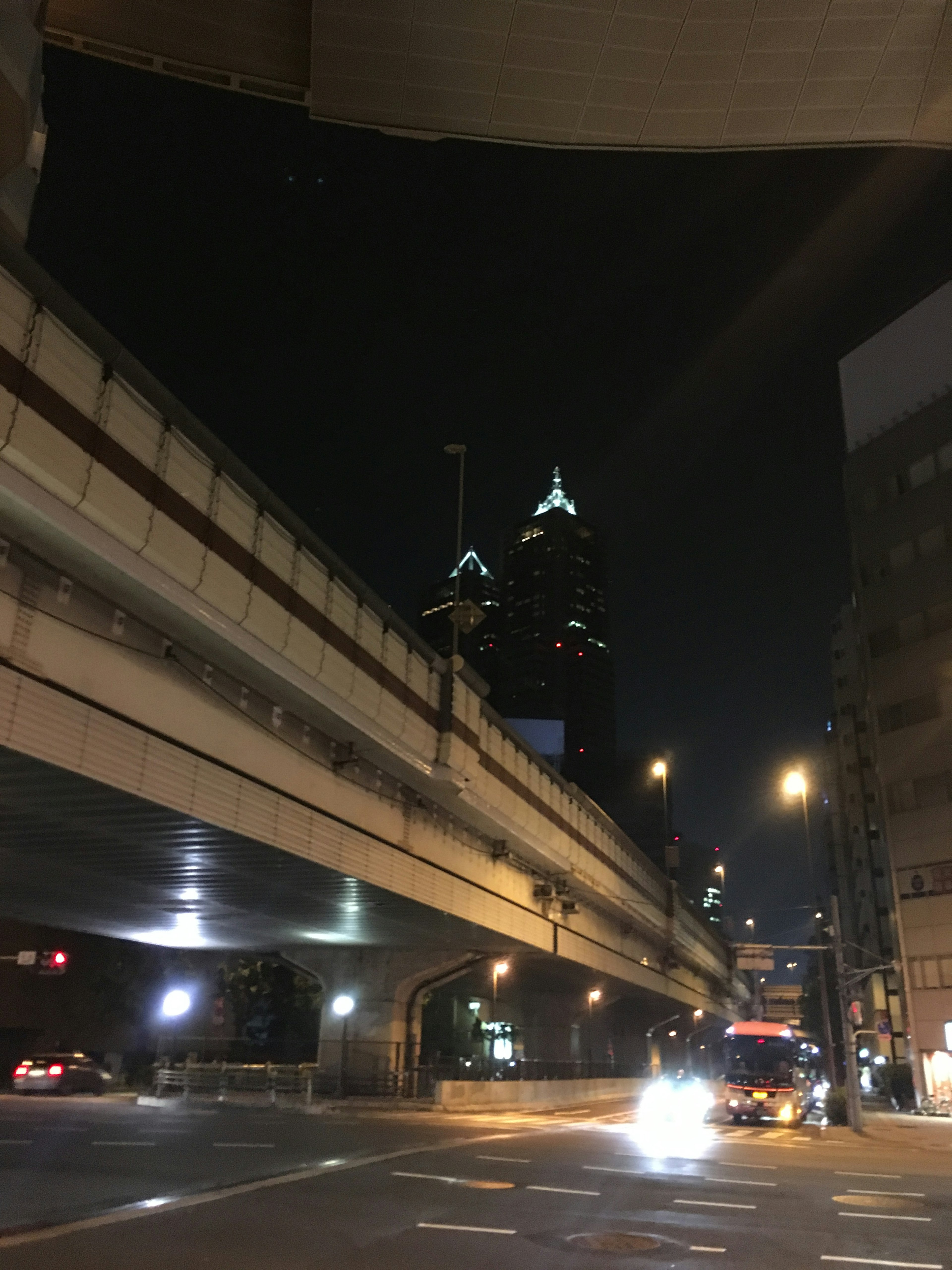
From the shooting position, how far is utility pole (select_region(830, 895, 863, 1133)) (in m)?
28.7

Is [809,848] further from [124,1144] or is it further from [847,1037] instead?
[124,1144]

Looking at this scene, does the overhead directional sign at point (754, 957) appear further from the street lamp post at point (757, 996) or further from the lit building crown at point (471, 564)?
the lit building crown at point (471, 564)

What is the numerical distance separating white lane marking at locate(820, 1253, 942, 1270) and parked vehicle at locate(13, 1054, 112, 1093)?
32.5 metres

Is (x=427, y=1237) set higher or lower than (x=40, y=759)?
lower

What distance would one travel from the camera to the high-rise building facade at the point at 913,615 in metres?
44.2

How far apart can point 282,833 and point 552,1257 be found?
10.6 metres

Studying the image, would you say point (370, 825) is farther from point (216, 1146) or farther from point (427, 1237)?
point (427, 1237)

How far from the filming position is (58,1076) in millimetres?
33719

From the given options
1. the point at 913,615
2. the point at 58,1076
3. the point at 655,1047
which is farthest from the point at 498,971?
the point at 655,1047

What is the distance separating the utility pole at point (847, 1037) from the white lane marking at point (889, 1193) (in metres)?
15.3

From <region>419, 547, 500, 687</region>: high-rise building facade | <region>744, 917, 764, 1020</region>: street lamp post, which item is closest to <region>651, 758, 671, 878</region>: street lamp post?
<region>744, 917, 764, 1020</region>: street lamp post

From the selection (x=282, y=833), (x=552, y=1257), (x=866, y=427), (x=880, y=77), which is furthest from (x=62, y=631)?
(x=866, y=427)

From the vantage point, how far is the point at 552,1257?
30.0 feet

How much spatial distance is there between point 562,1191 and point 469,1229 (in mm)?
3528
